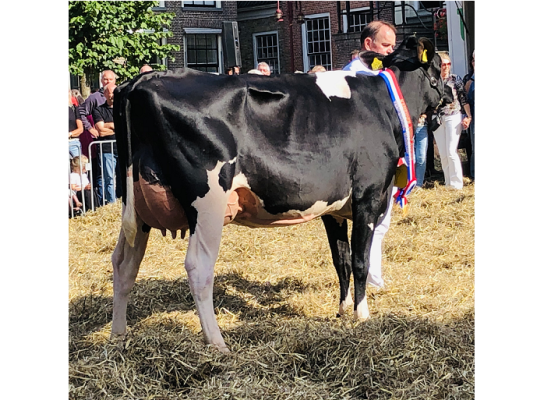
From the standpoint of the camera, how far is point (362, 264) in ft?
15.2

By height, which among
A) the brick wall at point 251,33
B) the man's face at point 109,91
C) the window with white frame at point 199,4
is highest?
the window with white frame at point 199,4

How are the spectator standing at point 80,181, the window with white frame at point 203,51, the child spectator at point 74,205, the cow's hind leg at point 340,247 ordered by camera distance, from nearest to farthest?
the cow's hind leg at point 340,247, the child spectator at point 74,205, the spectator standing at point 80,181, the window with white frame at point 203,51

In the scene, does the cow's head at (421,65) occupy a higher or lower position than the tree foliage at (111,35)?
lower

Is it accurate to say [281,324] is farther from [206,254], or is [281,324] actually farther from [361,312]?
[206,254]

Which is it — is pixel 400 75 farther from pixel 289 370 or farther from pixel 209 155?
pixel 289 370

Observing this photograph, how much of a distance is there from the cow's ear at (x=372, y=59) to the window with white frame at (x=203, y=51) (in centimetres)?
2041

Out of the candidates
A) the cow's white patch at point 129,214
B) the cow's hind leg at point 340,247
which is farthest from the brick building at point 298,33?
the cow's white patch at point 129,214

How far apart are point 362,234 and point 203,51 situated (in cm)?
2187

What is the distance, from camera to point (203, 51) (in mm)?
25453

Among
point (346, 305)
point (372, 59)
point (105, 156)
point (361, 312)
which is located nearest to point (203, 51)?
point (105, 156)

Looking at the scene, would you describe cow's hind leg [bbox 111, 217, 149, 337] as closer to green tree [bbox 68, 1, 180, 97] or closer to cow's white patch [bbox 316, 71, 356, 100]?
cow's white patch [bbox 316, 71, 356, 100]

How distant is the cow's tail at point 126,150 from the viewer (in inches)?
157

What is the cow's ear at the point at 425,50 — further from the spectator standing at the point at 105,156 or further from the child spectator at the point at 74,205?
the spectator standing at the point at 105,156

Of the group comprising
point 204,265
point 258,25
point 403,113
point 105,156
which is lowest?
point 204,265
